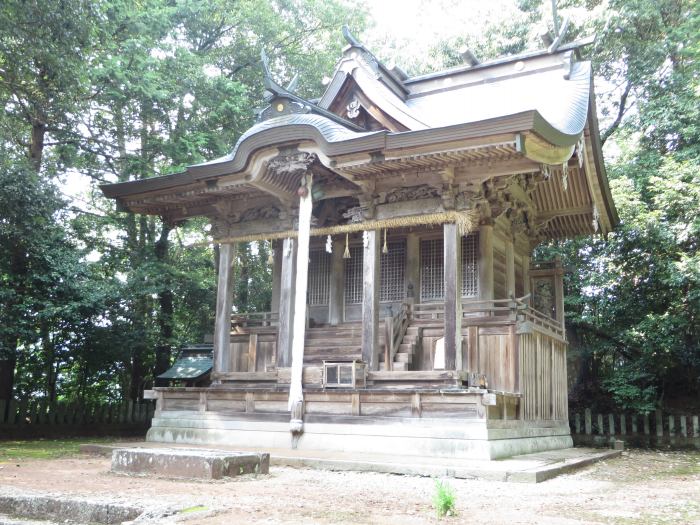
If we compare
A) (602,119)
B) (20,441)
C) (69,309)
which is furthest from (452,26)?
(20,441)

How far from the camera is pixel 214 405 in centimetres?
1188

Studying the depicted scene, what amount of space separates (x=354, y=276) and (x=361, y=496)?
818 cm

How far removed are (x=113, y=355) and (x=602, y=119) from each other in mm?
18380

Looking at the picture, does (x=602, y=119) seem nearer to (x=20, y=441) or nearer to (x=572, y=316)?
(x=572, y=316)

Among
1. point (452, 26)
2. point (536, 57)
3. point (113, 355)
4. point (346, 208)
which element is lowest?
point (113, 355)

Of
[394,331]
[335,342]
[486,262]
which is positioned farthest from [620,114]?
[335,342]

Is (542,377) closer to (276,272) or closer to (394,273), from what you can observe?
(394,273)

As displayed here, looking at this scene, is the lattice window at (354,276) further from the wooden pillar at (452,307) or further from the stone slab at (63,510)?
the stone slab at (63,510)

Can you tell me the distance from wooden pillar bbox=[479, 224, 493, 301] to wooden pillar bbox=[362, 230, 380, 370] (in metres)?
2.41

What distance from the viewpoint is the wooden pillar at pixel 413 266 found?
13648 millimetres

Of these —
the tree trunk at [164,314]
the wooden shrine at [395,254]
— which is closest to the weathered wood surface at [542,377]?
the wooden shrine at [395,254]

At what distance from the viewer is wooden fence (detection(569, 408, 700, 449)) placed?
1588 centimetres

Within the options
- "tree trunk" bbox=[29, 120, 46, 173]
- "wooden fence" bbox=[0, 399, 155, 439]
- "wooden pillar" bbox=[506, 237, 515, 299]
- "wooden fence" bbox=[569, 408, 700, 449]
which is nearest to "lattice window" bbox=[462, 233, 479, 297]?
"wooden pillar" bbox=[506, 237, 515, 299]

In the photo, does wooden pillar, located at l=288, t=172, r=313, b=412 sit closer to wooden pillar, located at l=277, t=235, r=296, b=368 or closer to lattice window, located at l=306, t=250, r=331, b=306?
wooden pillar, located at l=277, t=235, r=296, b=368
